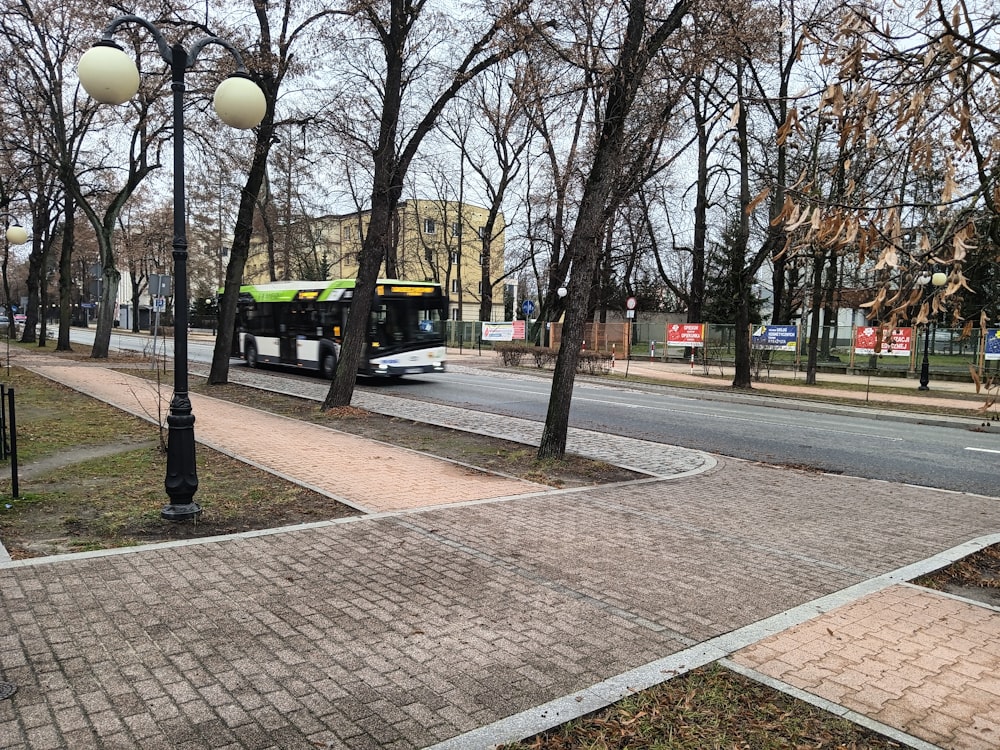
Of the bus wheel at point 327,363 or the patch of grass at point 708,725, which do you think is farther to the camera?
the bus wheel at point 327,363

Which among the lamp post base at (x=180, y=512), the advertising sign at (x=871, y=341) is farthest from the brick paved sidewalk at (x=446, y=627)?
the advertising sign at (x=871, y=341)

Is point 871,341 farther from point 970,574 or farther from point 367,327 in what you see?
point 970,574

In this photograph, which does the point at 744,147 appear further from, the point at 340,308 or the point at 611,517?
the point at 611,517

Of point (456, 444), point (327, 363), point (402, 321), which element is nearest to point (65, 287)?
point (327, 363)

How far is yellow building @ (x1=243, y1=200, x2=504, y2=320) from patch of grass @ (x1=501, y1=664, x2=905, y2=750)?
1390 inches

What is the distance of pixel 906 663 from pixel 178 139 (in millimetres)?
6817

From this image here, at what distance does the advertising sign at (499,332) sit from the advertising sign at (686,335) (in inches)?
345

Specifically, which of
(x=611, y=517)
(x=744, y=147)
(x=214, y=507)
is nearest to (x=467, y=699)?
(x=611, y=517)

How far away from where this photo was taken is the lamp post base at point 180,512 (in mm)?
6348

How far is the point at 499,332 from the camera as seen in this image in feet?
133

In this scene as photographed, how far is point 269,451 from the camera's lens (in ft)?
32.6

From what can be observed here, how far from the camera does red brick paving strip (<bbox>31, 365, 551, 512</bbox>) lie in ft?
25.3

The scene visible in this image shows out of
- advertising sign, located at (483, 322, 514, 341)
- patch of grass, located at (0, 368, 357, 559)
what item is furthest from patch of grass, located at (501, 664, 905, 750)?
advertising sign, located at (483, 322, 514, 341)

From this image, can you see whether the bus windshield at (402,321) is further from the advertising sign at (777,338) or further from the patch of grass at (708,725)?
the patch of grass at (708,725)
